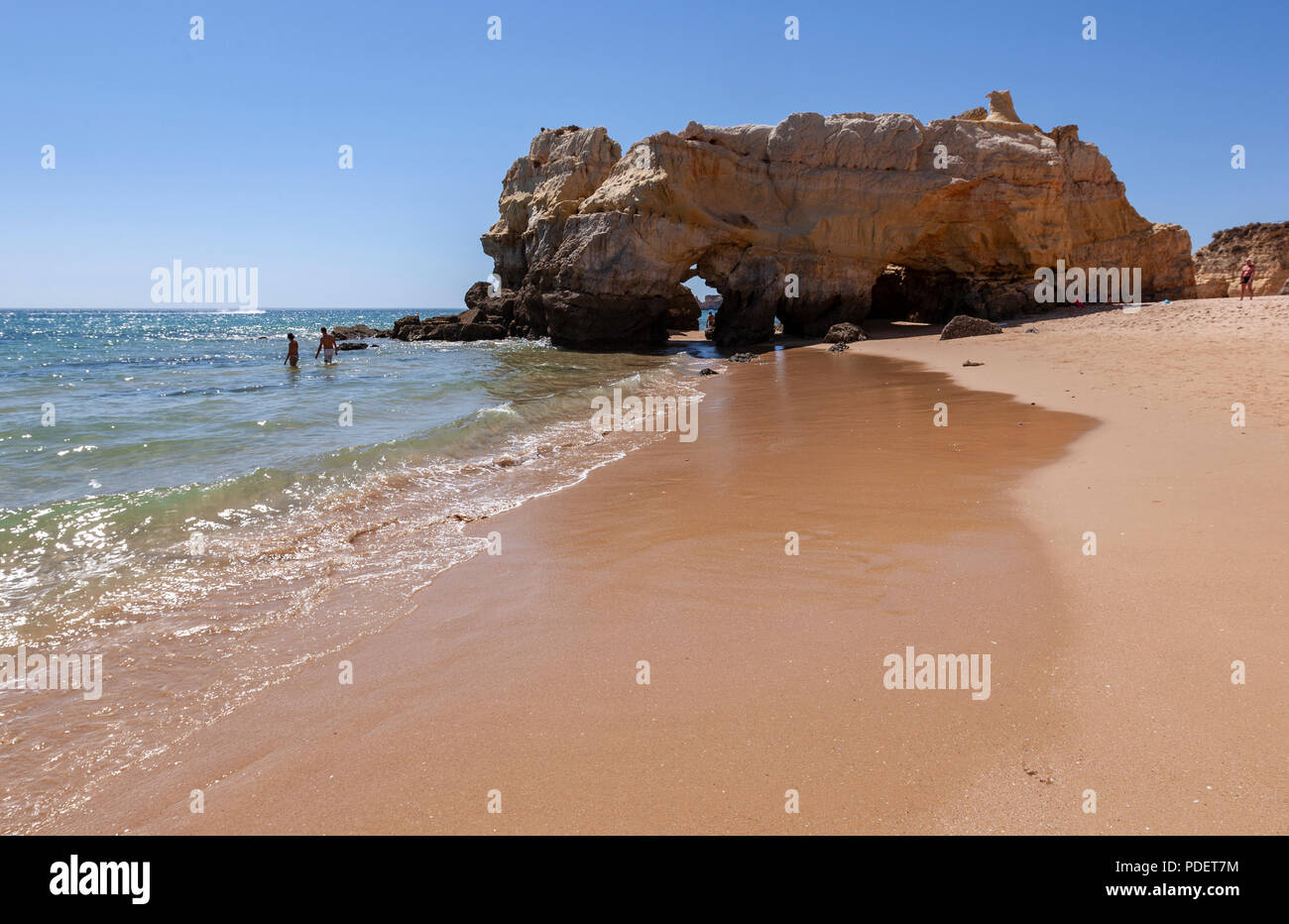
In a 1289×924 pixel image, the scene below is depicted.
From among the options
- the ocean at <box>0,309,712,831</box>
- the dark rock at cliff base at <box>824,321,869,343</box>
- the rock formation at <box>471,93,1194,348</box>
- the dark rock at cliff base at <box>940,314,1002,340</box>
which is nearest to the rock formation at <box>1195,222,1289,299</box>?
the rock formation at <box>471,93,1194,348</box>

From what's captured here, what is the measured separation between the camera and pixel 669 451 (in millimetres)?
8664

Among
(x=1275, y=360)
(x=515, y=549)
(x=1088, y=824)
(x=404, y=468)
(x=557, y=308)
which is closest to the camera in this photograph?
(x=1088, y=824)

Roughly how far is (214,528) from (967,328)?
21.1m

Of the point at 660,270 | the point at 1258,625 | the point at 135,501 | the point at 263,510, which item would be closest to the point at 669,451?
the point at 263,510

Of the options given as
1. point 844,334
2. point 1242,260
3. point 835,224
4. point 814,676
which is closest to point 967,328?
point 844,334

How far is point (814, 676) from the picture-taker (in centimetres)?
302

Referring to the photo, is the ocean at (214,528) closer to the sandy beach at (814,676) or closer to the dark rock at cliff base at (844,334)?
the sandy beach at (814,676)

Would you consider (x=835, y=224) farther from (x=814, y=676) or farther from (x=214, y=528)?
(x=814, y=676)

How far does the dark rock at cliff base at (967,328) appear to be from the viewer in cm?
2112

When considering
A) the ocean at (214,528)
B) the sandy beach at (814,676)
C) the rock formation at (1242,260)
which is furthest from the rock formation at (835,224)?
the sandy beach at (814,676)

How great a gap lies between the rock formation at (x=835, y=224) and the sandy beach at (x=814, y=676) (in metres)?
19.9
